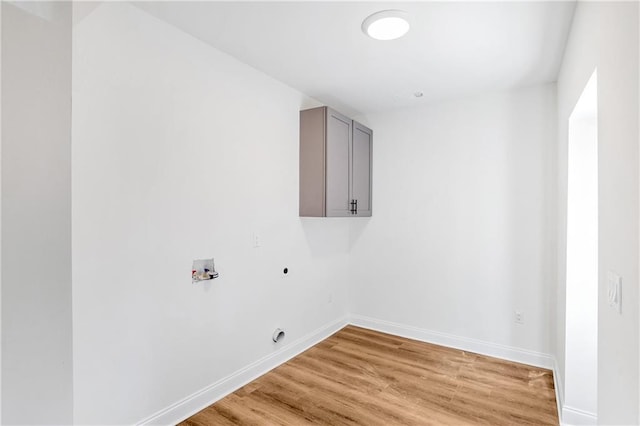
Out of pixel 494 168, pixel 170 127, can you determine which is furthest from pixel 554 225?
pixel 170 127

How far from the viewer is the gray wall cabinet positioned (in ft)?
10.3

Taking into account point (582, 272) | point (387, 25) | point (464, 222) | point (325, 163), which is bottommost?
point (582, 272)

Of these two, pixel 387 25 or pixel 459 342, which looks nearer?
pixel 387 25

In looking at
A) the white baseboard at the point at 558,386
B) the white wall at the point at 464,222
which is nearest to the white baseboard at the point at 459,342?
the white wall at the point at 464,222

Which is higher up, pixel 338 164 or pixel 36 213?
pixel 338 164

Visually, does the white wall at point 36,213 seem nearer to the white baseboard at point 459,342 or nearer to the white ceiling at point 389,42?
the white ceiling at point 389,42

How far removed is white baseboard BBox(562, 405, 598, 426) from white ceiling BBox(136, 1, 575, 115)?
2.36 m

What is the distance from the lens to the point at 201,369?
7.65ft

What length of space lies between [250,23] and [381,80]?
128 centimetres

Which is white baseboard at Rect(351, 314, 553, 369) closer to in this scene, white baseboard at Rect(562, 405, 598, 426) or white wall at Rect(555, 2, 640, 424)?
white baseboard at Rect(562, 405, 598, 426)

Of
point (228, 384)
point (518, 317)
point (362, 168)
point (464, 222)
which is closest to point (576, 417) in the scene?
point (518, 317)

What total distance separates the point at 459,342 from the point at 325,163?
7.26 feet

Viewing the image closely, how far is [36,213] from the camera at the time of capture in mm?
755

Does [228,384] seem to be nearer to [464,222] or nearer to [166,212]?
[166,212]
